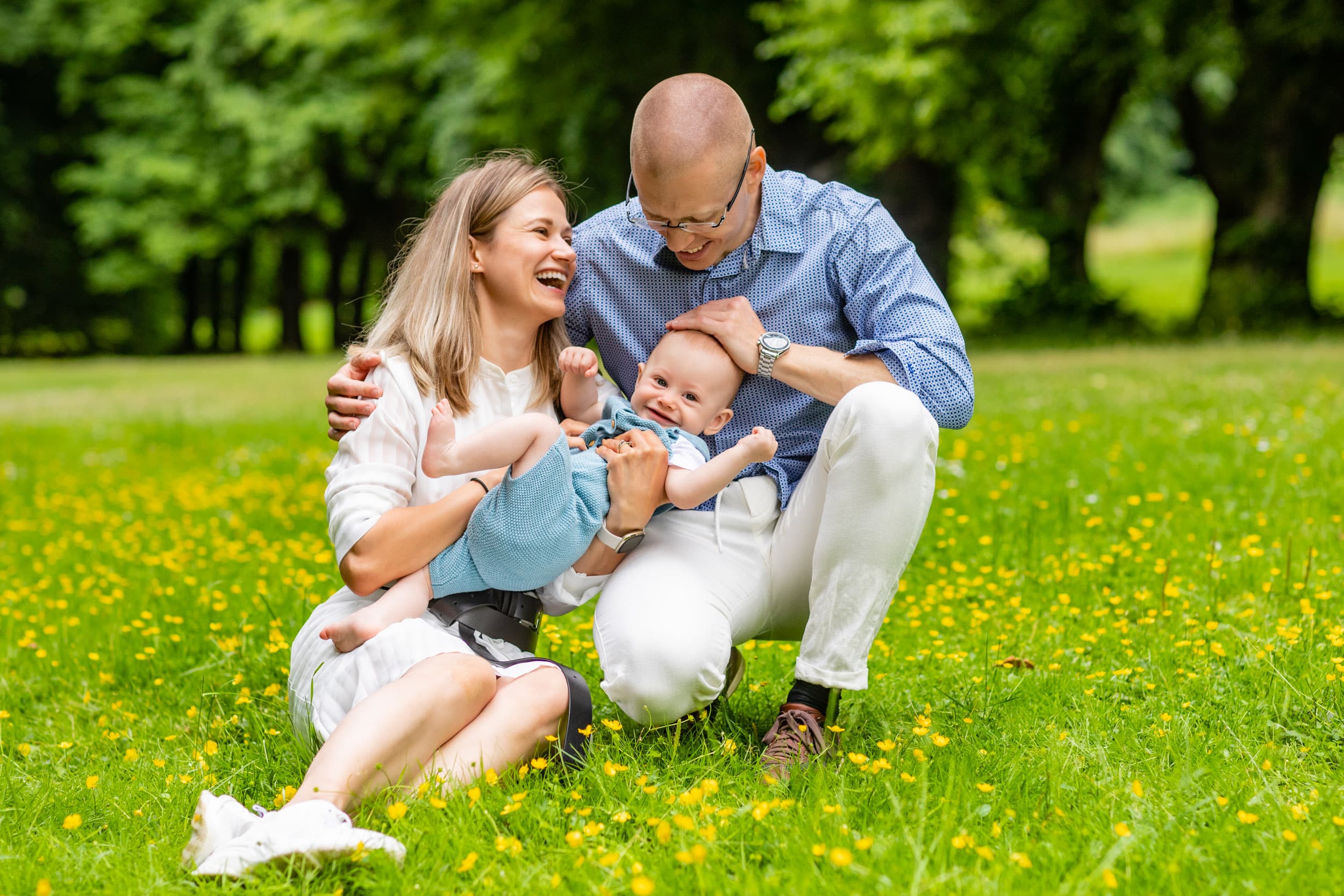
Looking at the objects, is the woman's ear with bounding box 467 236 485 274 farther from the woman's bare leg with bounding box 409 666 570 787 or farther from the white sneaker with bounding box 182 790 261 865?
the white sneaker with bounding box 182 790 261 865

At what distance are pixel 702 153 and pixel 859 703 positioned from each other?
5.16ft

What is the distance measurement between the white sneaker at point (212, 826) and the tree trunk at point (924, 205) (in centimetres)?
1652

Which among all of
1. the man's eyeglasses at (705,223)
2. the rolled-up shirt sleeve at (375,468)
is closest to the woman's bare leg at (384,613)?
the rolled-up shirt sleeve at (375,468)

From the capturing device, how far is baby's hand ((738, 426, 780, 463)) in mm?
2910

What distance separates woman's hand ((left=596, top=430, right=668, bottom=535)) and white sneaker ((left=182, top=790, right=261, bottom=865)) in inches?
44.4

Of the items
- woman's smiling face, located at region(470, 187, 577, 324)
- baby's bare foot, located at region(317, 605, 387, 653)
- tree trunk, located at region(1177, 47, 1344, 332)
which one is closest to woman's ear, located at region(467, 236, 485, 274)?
woman's smiling face, located at region(470, 187, 577, 324)

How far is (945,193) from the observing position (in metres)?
18.3

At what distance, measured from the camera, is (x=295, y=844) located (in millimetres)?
2299

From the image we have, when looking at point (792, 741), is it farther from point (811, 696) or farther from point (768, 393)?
point (768, 393)

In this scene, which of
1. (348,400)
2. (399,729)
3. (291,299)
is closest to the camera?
(399,729)

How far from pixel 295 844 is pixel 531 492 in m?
0.95

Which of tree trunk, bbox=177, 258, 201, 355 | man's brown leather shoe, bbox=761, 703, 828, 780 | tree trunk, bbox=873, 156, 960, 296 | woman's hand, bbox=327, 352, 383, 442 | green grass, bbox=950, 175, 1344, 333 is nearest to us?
man's brown leather shoe, bbox=761, 703, 828, 780

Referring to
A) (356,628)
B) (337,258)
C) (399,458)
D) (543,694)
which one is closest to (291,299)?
(337,258)

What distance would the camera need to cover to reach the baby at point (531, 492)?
2.85m
